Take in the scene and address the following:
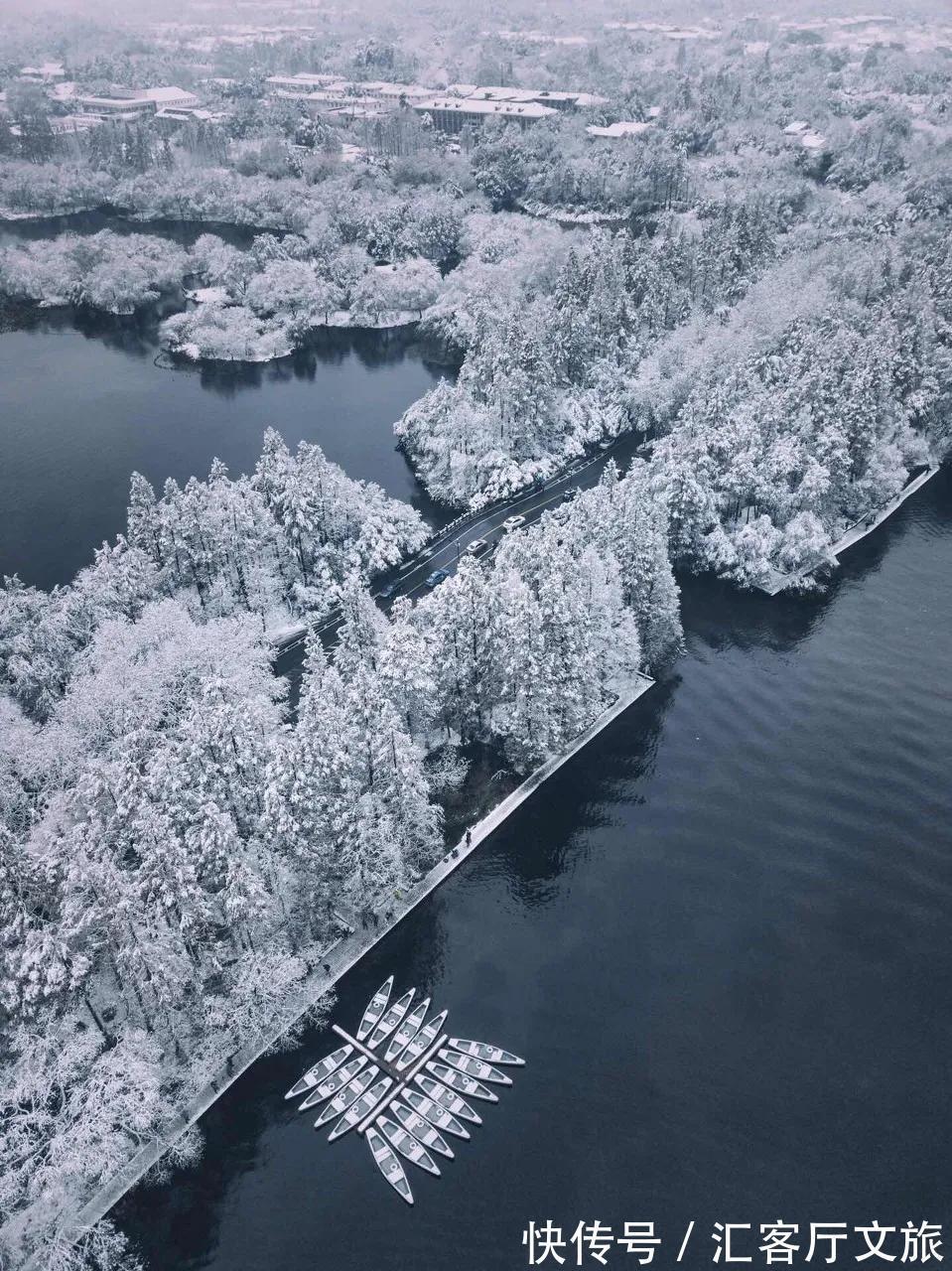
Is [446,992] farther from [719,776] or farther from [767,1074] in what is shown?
[719,776]

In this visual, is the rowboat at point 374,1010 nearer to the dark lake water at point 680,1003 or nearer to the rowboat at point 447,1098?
the dark lake water at point 680,1003

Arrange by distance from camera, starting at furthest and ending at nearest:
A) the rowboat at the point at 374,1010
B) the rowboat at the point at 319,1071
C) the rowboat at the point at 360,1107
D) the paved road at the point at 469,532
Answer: the paved road at the point at 469,532 < the rowboat at the point at 374,1010 < the rowboat at the point at 319,1071 < the rowboat at the point at 360,1107

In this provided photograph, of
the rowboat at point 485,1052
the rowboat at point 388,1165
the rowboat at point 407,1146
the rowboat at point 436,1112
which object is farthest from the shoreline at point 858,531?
the rowboat at point 388,1165

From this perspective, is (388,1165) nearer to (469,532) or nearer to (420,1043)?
(420,1043)

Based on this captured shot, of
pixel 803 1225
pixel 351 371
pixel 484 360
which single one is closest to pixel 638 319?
pixel 484 360

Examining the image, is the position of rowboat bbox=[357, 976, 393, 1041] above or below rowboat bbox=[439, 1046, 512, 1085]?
above

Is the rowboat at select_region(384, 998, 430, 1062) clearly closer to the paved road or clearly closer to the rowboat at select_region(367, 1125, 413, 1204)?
the rowboat at select_region(367, 1125, 413, 1204)

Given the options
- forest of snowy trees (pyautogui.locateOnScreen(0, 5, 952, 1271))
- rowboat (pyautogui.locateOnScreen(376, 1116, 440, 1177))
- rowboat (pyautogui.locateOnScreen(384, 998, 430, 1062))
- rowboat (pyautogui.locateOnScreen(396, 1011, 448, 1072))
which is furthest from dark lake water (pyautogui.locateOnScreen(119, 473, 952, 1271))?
forest of snowy trees (pyautogui.locateOnScreen(0, 5, 952, 1271))
